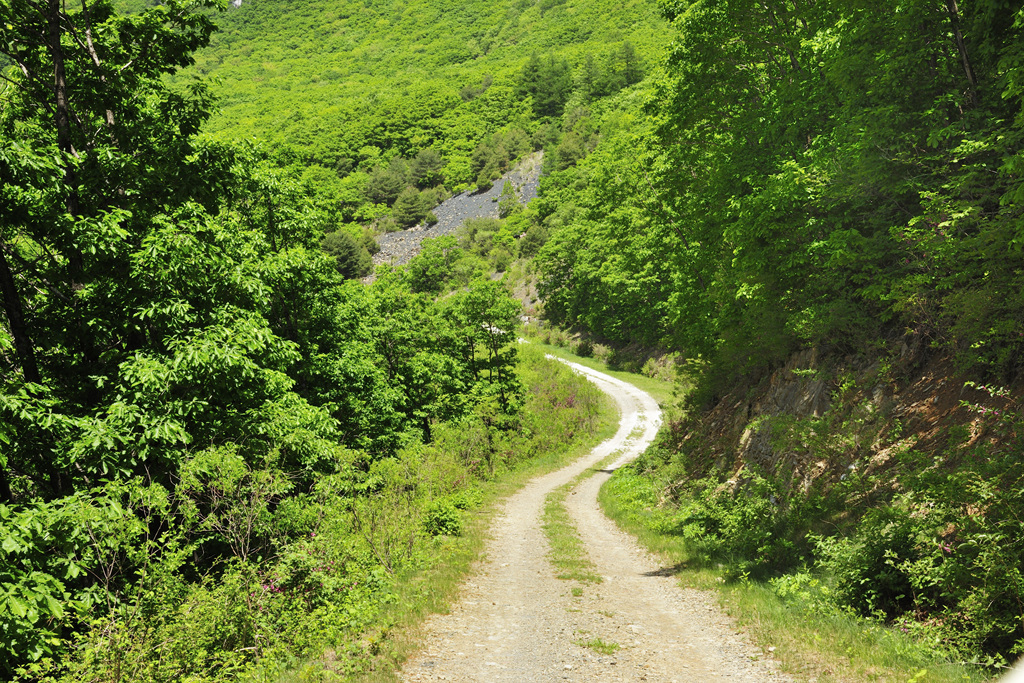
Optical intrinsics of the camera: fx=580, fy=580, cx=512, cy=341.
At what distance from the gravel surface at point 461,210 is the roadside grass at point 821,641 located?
83.2 metres

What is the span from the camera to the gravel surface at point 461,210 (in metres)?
93.3

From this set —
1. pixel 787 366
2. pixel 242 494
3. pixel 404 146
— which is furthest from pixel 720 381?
pixel 404 146

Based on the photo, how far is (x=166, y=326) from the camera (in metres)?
10.5

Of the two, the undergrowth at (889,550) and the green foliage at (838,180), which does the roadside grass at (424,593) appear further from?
the green foliage at (838,180)

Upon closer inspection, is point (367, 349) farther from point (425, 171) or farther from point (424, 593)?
point (425, 171)

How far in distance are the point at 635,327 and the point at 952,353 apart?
37.3m

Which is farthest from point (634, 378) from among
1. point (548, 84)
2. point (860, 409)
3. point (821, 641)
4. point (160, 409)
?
point (548, 84)

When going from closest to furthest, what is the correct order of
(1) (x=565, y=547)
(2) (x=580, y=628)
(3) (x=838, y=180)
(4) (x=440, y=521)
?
(2) (x=580, y=628) → (3) (x=838, y=180) → (1) (x=565, y=547) → (4) (x=440, y=521)

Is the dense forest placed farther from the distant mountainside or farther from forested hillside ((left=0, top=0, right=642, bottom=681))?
the distant mountainside

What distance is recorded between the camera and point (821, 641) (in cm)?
705

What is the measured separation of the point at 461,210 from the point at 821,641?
9957 centimetres

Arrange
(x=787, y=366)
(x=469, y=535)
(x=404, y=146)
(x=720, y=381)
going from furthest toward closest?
(x=404, y=146), (x=720, y=381), (x=787, y=366), (x=469, y=535)

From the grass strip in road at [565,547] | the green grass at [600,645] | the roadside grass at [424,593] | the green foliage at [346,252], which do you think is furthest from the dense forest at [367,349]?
the green foliage at [346,252]

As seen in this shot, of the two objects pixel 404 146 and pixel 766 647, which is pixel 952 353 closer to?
pixel 766 647
